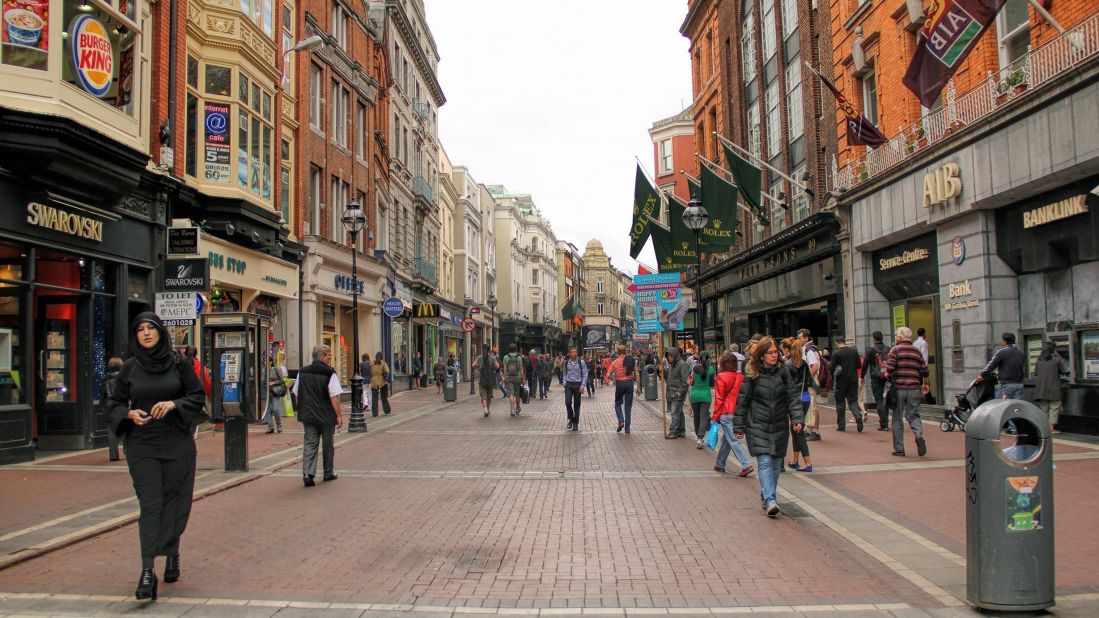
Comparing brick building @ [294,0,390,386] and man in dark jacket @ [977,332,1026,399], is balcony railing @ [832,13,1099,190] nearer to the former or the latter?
man in dark jacket @ [977,332,1026,399]

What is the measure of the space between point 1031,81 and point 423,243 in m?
32.5

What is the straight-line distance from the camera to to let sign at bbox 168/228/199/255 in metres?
15.8

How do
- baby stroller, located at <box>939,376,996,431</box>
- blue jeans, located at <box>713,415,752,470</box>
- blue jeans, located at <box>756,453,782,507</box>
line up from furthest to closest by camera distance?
1. baby stroller, located at <box>939,376,996,431</box>
2. blue jeans, located at <box>713,415,752,470</box>
3. blue jeans, located at <box>756,453,782,507</box>

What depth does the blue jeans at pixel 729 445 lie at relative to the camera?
9.76 metres

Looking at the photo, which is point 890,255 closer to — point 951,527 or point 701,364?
point 701,364

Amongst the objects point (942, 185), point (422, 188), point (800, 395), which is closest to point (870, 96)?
point (942, 185)

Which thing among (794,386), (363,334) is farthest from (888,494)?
(363,334)

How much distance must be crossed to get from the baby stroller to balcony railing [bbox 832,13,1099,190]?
4.83m

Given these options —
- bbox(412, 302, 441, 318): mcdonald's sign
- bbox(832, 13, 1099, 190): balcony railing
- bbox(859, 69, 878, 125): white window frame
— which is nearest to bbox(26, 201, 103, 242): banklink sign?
bbox(832, 13, 1099, 190): balcony railing

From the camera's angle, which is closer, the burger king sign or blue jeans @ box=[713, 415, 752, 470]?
blue jeans @ box=[713, 415, 752, 470]


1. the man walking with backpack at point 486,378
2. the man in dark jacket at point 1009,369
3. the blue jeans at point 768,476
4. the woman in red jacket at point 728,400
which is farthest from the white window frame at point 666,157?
the blue jeans at point 768,476

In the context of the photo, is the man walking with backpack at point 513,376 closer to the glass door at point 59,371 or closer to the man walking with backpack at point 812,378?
the man walking with backpack at point 812,378

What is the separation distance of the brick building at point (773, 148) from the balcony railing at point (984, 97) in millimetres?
2780

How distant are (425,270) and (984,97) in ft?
102
